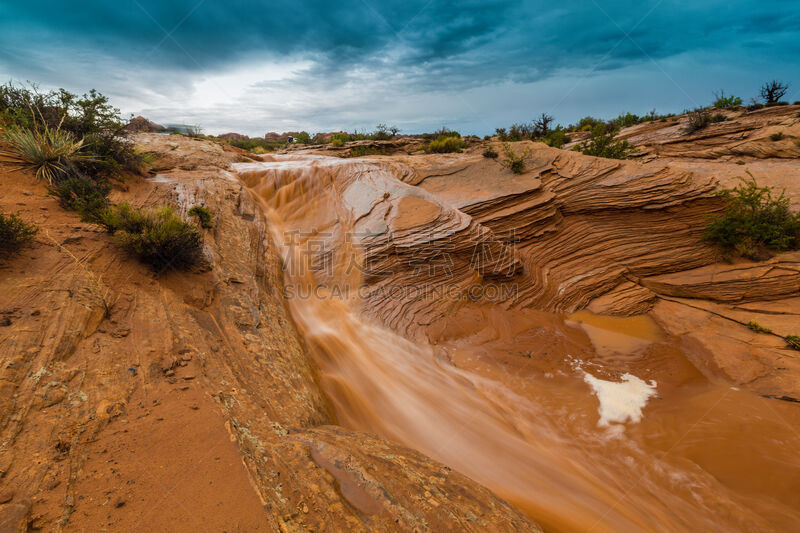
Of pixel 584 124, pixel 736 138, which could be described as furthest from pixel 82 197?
pixel 584 124

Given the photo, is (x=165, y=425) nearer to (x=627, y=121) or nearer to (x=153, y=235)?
(x=153, y=235)

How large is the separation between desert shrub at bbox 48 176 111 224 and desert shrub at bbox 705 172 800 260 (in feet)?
46.4

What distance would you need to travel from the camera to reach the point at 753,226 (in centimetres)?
783

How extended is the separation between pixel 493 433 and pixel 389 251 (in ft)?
14.7

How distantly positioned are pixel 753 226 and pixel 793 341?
3732 millimetres

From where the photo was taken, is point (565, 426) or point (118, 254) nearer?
point (118, 254)

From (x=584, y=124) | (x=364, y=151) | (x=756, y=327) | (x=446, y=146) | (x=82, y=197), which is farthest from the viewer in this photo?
(x=584, y=124)

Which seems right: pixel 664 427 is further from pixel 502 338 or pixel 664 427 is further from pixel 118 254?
pixel 118 254

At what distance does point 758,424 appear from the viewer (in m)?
4.41

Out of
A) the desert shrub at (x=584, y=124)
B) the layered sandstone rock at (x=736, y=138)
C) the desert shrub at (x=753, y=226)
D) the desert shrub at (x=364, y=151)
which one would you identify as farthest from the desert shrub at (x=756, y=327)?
the desert shrub at (x=584, y=124)

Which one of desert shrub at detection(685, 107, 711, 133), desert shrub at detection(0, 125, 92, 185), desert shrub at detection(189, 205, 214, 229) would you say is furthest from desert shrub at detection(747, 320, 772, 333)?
desert shrub at detection(685, 107, 711, 133)

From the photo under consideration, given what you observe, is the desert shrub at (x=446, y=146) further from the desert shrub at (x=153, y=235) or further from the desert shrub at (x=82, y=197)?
the desert shrub at (x=82, y=197)

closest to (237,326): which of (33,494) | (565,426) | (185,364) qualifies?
(185,364)

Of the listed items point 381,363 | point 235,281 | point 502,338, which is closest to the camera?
point 235,281
